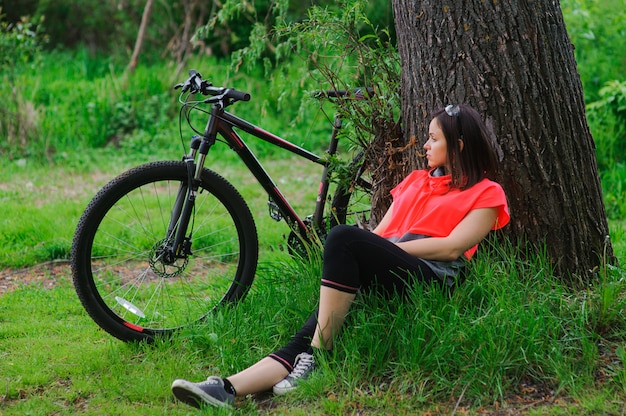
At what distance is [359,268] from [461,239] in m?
0.42

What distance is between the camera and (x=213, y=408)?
3.07m

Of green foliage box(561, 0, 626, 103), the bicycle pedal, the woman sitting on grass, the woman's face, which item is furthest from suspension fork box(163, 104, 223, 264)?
green foliage box(561, 0, 626, 103)

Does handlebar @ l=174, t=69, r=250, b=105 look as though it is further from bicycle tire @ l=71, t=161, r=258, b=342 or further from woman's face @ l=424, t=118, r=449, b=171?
woman's face @ l=424, t=118, r=449, b=171

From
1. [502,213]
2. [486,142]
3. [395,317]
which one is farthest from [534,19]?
[395,317]

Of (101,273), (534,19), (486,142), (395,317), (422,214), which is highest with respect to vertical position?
(534,19)

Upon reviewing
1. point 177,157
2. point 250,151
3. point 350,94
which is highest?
point 350,94

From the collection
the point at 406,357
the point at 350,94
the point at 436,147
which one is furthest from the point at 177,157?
the point at 406,357

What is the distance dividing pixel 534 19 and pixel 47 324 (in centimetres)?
276

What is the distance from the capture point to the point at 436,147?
11.1 feet

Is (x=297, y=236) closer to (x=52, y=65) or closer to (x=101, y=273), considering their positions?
(x=101, y=273)

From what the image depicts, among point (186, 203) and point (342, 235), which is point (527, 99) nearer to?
point (342, 235)

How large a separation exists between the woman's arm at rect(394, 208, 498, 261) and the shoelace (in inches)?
22.8

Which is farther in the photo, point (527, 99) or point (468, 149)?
point (527, 99)

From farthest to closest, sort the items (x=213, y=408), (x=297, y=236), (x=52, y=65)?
(x=52, y=65), (x=297, y=236), (x=213, y=408)
